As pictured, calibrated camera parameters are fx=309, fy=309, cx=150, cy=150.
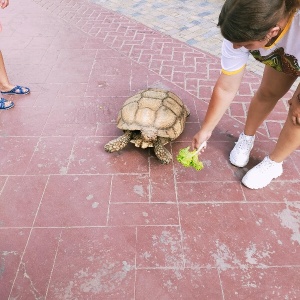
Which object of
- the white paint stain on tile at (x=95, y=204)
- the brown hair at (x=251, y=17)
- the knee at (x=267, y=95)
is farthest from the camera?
the white paint stain on tile at (x=95, y=204)

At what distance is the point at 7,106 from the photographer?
11.9ft

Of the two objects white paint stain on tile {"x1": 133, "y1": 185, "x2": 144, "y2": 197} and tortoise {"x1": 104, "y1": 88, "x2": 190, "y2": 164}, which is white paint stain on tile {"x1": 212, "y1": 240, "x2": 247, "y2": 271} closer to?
white paint stain on tile {"x1": 133, "y1": 185, "x2": 144, "y2": 197}

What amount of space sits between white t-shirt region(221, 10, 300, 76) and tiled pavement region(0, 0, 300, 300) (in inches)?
46.1

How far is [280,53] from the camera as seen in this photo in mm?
1845

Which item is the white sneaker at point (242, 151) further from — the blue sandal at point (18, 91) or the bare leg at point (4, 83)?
the bare leg at point (4, 83)

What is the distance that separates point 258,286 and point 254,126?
4.60 ft

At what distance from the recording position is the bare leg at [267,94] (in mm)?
2342

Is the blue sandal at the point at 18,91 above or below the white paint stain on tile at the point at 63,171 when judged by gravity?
below

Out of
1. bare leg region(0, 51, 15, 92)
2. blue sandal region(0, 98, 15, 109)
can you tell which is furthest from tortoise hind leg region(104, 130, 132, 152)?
bare leg region(0, 51, 15, 92)

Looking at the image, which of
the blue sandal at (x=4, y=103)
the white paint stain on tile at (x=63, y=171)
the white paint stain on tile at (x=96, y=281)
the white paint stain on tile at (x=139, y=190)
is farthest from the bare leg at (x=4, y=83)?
the white paint stain on tile at (x=96, y=281)

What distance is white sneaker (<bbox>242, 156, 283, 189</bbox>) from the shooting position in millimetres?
2701

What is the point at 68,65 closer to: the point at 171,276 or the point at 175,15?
the point at 175,15

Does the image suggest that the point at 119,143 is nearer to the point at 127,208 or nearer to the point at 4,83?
the point at 127,208

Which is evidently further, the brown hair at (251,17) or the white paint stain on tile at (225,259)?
the white paint stain on tile at (225,259)
